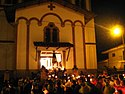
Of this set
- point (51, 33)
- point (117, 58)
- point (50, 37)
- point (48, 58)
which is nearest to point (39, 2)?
point (51, 33)

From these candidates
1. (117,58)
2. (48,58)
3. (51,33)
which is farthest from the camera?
(117,58)

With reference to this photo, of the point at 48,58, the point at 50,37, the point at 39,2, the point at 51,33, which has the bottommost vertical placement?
the point at 48,58

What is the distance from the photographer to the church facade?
24.3 metres

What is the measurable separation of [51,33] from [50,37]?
0.53 m

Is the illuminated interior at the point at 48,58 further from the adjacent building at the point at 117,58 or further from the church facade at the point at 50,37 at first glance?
the adjacent building at the point at 117,58

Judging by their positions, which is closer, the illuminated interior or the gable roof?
the gable roof

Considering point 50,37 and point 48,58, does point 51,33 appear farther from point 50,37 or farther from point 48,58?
point 48,58

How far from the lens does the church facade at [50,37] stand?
24266mm

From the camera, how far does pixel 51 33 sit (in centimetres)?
2566

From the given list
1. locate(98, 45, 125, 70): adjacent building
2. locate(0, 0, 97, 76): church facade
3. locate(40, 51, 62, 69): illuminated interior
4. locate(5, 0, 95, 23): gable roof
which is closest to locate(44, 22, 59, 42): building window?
locate(0, 0, 97, 76): church facade

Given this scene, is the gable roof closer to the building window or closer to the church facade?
the church facade

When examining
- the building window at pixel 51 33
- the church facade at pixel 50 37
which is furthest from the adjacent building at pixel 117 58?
the building window at pixel 51 33

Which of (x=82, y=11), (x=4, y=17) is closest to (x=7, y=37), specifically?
(x=4, y=17)

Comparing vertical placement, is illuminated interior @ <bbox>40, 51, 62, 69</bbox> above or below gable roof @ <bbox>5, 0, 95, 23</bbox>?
below
